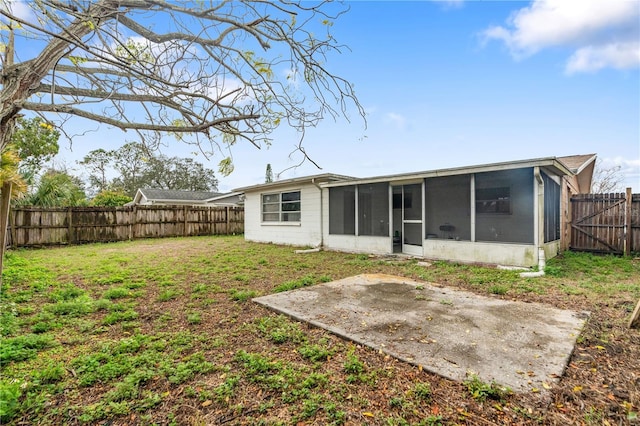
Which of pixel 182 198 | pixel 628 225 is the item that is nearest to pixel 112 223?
pixel 182 198

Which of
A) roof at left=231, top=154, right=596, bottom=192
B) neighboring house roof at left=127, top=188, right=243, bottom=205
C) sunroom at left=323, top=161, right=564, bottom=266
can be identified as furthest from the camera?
neighboring house roof at left=127, top=188, right=243, bottom=205

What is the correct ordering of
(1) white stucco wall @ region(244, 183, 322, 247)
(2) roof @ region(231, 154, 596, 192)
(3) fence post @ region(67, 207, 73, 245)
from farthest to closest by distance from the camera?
1. (3) fence post @ region(67, 207, 73, 245)
2. (1) white stucco wall @ region(244, 183, 322, 247)
3. (2) roof @ region(231, 154, 596, 192)

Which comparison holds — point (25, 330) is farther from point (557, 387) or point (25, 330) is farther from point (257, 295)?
point (557, 387)

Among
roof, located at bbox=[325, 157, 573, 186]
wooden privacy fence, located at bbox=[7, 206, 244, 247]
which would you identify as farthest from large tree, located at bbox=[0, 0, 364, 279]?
wooden privacy fence, located at bbox=[7, 206, 244, 247]

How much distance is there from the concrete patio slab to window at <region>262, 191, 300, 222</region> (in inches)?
264

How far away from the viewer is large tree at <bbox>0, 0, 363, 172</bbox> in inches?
123

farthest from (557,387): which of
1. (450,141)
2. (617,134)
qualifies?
(617,134)

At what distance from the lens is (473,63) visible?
22.8ft

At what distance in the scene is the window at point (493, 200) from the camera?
6599 millimetres

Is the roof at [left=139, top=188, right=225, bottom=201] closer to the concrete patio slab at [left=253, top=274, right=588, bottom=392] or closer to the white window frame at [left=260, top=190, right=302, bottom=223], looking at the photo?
the white window frame at [left=260, top=190, right=302, bottom=223]

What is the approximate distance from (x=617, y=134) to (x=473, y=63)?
814 centimetres

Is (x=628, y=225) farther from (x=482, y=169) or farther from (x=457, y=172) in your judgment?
(x=457, y=172)

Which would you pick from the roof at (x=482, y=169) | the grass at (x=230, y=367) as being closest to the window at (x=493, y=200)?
the roof at (x=482, y=169)

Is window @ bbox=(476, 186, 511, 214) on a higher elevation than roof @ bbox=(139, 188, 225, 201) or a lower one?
lower
